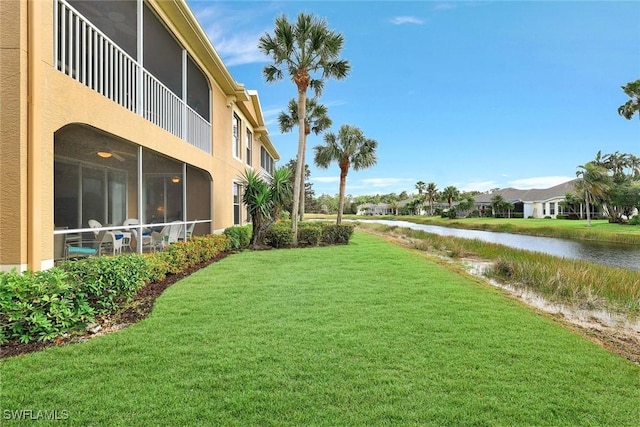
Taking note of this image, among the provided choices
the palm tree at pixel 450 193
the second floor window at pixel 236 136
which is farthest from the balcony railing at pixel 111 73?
the palm tree at pixel 450 193

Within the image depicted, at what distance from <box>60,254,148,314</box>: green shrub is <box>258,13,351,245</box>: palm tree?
9.40 metres

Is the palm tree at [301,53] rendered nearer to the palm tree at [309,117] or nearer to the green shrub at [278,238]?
the green shrub at [278,238]

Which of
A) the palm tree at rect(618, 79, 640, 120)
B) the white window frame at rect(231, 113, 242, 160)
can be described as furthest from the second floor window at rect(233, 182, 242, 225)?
the palm tree at rect(618, 79, 640, 120)

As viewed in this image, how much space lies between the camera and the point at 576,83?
24141mm

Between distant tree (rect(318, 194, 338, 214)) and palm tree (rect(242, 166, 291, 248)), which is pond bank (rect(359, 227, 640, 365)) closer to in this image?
palm tree (rect(242, 166, 291, 248))

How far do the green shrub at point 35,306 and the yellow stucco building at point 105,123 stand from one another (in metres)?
0.65

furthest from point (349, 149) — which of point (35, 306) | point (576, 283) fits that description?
point (35, 306)

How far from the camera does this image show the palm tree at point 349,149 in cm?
2666

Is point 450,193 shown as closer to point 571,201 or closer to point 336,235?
point 571,201

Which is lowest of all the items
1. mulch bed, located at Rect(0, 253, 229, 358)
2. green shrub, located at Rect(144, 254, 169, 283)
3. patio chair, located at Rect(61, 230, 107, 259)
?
mulch bed, located at Rect(0, 253, 229, 358)

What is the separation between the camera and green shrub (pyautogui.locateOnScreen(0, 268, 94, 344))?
367 cm

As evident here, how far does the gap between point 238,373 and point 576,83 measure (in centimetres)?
3118

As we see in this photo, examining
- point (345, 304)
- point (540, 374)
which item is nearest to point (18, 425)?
point (345, 304)

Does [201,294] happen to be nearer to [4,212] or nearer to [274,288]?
[274,288]
